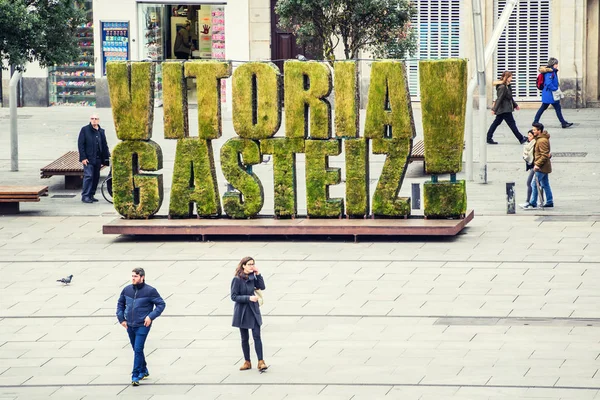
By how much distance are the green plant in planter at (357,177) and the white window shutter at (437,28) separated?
15.0 m

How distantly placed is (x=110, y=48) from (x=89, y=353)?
2285 cm

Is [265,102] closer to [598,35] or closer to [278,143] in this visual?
[278,143]

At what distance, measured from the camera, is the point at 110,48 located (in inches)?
1433

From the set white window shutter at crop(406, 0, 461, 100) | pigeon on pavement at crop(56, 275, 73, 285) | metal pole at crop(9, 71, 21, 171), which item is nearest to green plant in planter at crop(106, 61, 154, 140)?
pigeon on pavement at crop(56, 275, 73, 285)

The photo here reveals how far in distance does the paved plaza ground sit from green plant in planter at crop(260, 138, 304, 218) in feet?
2.26

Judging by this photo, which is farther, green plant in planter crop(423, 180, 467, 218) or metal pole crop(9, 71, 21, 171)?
metal pole crop(9, 71, 21, 171)

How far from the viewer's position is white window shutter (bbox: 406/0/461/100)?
35375mm

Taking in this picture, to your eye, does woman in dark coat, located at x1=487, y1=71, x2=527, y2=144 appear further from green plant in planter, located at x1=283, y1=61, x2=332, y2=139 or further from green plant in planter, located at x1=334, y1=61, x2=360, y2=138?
green plant in planter, located at x1=283, y1=61, x2=332, y2=139

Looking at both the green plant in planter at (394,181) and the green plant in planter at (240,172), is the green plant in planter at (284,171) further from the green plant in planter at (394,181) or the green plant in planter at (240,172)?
the green plant in planter at (394,181)

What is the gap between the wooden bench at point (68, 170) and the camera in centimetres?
2486

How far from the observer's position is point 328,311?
1608 cm

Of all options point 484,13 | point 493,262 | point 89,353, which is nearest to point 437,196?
point 493,262

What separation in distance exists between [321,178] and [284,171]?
0.60 metres

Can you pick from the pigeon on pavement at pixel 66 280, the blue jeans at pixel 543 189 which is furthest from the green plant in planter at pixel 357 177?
the pigeon on pavement at pixel 66 280
